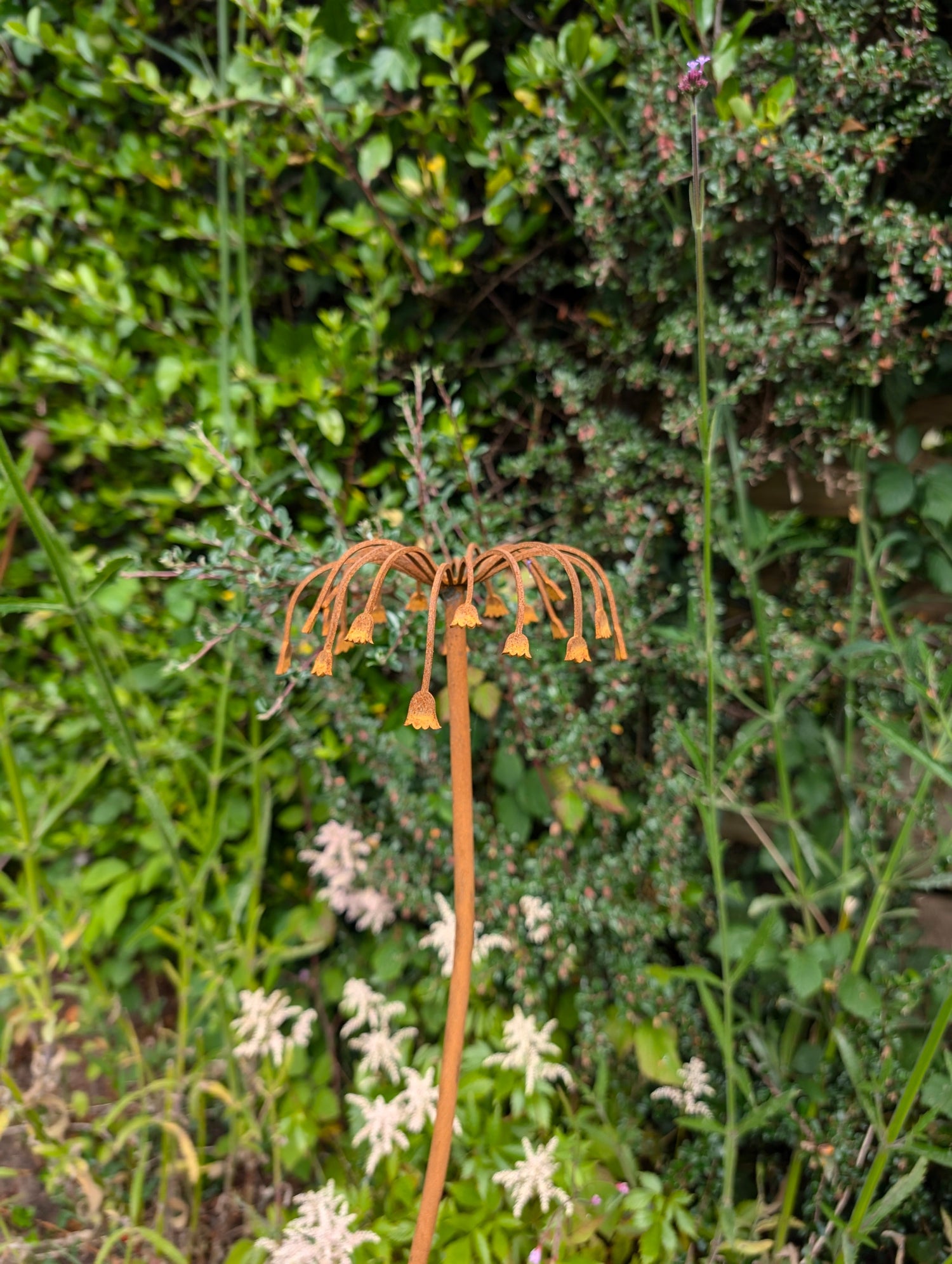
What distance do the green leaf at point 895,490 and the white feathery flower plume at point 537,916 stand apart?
70 centimetres

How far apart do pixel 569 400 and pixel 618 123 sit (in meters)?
0.34

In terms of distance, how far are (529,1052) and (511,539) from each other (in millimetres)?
701

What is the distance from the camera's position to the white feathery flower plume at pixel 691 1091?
0.94 m

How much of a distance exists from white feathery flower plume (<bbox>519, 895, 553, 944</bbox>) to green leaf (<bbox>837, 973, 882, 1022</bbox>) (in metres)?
0.36

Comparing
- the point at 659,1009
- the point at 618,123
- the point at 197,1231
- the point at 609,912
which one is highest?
the point at 618,123

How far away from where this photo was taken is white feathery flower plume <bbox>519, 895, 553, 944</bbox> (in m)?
1.01

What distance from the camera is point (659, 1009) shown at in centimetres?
107

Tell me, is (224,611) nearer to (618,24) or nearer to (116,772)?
(116,772)

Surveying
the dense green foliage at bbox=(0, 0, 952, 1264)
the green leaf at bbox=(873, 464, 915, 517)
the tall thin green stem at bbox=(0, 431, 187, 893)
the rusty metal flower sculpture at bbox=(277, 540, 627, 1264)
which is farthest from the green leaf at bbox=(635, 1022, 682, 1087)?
the green leaf at bbox=(873, 464, 915, 517)

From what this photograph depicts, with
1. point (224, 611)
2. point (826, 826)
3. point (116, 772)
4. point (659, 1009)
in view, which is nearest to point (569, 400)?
point (224, 611)

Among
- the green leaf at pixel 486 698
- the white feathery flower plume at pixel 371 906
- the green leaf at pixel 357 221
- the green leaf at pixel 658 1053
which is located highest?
the green leaf at pixel 357 221

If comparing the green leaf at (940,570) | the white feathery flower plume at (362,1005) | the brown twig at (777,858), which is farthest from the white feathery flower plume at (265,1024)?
the green leaf at (940,570)

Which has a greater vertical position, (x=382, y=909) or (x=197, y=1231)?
(x=382, y=909)

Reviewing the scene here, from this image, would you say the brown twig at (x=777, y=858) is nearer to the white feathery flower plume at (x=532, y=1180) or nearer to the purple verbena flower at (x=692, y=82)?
the white feathery flower plume at (x=532, y=1180)
